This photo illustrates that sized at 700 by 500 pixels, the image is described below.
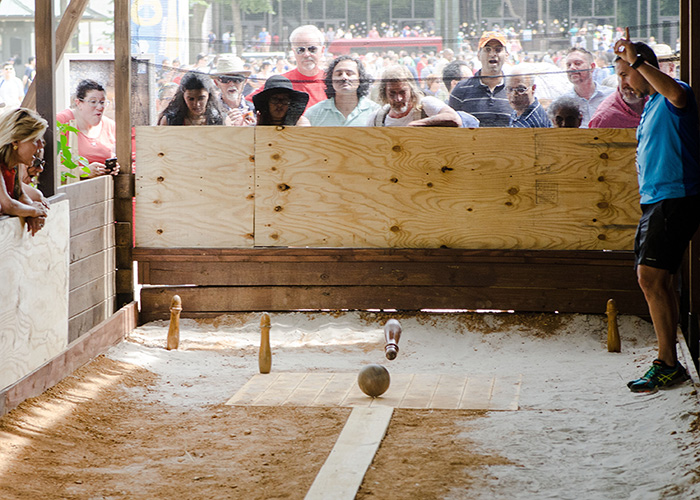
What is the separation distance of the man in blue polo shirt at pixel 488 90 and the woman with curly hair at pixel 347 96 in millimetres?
758

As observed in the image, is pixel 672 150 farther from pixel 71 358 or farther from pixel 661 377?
pixel 71 358

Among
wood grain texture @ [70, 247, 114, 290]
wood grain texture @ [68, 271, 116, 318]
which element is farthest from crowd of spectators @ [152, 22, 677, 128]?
wood grain texture @ [68, 271, 116, 318]

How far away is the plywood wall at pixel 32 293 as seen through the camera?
507cm

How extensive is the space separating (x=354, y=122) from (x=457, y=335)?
2053mm

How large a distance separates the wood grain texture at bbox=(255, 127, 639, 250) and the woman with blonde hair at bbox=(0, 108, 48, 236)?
2.79 m

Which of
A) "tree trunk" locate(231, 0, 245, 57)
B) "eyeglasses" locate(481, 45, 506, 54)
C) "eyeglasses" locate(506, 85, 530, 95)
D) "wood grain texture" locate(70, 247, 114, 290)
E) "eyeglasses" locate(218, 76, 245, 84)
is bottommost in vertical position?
"wood grain texture" locate(70, 247, 114, 290)

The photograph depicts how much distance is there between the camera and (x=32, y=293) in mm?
5492

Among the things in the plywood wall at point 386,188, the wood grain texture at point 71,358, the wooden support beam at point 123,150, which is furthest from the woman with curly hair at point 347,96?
the wood grain texture at point 71,358

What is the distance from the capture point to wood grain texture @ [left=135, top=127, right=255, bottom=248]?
7.80 m

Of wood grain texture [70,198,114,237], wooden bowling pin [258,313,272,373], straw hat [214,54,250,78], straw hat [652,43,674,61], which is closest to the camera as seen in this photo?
wooden bowling pin [258,313,272,373]

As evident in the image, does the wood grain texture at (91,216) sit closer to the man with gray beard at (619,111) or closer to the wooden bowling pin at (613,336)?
the wooden bowling pin at (613,336)

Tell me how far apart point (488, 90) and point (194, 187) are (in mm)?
2665

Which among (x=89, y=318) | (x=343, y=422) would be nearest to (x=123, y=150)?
(x=89, y=318)

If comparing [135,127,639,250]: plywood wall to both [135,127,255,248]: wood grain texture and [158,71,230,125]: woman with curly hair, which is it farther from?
[158,71,230,125]: woman with curly hair
